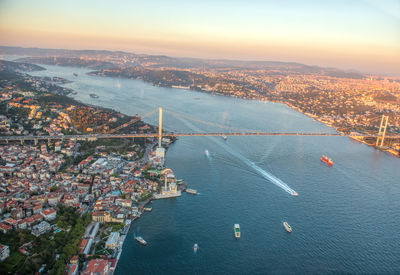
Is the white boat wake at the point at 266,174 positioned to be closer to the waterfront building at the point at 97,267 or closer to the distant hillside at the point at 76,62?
the waterfront building at the point at 97,267

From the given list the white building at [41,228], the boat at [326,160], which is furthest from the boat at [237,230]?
the boat at [326,160]

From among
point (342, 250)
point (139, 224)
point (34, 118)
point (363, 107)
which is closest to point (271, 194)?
point (342, 250)

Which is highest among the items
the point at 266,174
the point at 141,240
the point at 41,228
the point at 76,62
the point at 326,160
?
the point at 76,62

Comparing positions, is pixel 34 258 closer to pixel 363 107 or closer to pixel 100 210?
pixel 100 210

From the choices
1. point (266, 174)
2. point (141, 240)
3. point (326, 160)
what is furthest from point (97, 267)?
point (326, 160)

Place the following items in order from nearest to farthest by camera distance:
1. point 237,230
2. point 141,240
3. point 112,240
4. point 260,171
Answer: point 112,240, point 141,240, point 237,230, point 260,171

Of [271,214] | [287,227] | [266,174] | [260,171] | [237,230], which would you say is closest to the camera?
[237,230]

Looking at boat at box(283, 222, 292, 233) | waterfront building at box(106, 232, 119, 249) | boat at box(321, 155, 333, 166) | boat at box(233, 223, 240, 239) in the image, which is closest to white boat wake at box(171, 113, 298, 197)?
boat at box(283, 222, 292, 233)

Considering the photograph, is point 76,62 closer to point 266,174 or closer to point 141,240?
point 266,174

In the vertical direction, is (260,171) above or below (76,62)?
below
